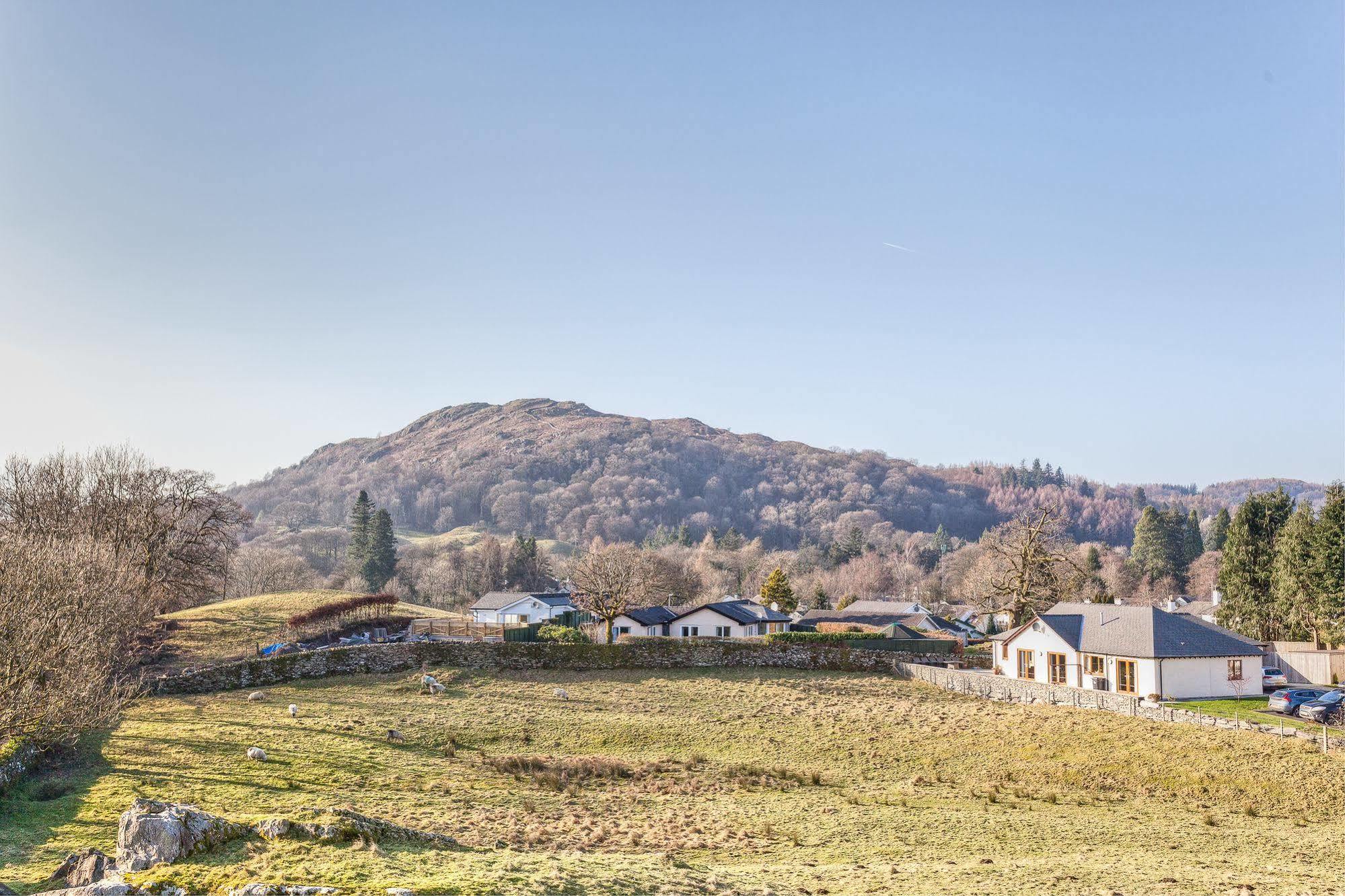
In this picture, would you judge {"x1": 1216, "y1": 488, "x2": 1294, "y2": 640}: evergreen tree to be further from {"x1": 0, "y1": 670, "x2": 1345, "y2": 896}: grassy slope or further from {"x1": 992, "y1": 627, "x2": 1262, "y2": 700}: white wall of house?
{"x1": 0, "y1": 670, "x2": 1345, "y2": 896}: grassy slope

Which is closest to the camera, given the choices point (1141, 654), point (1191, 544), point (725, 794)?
point (725, 794)

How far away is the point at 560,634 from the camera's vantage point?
56.8 meters

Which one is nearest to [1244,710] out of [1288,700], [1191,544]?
[1288,700]

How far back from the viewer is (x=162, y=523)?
55.9 m

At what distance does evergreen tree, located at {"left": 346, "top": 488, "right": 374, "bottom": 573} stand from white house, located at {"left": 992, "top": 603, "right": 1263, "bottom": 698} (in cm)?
8700

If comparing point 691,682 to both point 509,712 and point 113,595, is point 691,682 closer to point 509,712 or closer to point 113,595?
point 509,712

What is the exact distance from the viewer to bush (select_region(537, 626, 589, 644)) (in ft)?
185

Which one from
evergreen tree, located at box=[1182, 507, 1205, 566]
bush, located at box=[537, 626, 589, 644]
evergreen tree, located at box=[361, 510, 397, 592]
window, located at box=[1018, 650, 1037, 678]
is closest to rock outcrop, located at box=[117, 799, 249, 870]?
window, located at box=[1018, 650, 1037, 678]

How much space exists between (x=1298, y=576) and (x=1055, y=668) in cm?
2453

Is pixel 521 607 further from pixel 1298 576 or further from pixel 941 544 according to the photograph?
pixel 941 544

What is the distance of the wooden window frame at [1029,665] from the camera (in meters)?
45.7

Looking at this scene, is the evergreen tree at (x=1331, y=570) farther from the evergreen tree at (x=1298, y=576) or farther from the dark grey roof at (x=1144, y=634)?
the dark grey roof at (x=1144, y=634)

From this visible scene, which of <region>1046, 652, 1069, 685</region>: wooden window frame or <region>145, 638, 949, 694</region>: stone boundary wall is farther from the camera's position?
<region>1046, 652, 1069, 685</region>: wooden window frame

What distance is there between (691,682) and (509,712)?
39.2 ft
